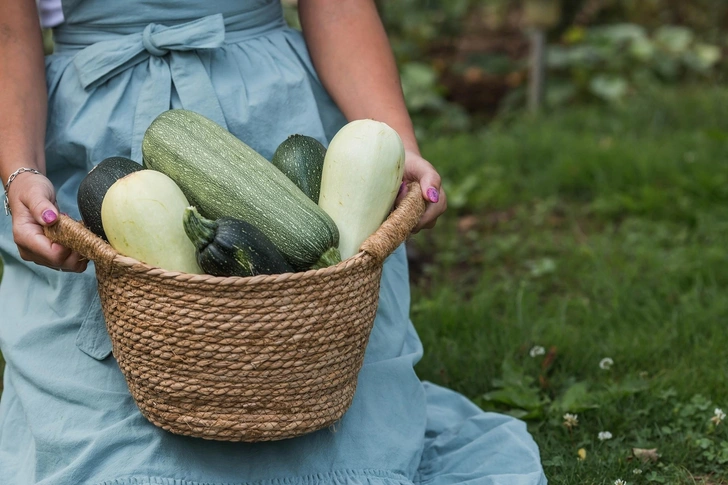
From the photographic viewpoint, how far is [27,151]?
1.92m

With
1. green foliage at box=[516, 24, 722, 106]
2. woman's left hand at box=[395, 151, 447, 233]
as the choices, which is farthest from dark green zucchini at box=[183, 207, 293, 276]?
green foliage at box=[516, 24, 722, 106]

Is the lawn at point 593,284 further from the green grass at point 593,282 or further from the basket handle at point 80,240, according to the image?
the basket handle at point 80,240

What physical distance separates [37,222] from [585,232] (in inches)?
106

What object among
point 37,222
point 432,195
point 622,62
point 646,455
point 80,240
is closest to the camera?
point 80,240

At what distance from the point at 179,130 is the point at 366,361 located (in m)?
0.70

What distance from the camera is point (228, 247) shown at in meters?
1.59

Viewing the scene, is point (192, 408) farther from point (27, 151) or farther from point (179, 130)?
point (27, 151)

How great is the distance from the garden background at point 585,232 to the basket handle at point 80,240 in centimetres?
Result: 128

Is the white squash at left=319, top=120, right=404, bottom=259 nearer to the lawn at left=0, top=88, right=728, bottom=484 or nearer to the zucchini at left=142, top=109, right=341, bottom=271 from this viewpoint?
the zucchini at left=142, top=109, right=341, bottom=271

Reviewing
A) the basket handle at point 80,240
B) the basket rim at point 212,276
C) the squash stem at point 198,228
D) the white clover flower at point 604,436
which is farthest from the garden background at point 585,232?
the basket handle at point 80,240

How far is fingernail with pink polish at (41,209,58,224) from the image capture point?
65.7 inches

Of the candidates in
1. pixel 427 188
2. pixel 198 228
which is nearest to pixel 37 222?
pixel 198 228

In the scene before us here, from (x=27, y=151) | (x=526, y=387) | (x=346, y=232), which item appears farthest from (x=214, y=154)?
(x=526, y=387)

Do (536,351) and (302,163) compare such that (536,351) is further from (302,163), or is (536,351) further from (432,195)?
(302,163)
